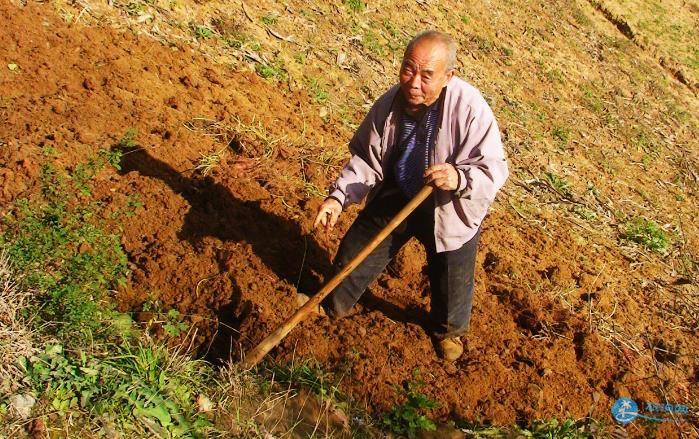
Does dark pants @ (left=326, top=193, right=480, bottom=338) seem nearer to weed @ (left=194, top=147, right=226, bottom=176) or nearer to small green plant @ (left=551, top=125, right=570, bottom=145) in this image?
weed @ (left=194, top=147, right=226, bottom=176)

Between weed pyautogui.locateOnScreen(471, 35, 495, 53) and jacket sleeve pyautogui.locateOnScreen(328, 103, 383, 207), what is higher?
weed pyautogui.locateOnScreen(471, 35, 495, 53)

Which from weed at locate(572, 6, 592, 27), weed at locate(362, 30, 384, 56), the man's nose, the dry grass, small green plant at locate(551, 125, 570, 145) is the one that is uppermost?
weed at locate(572, 6, 592, 27)

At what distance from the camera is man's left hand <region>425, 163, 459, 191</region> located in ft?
9.07

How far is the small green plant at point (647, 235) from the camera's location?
6.27 meters

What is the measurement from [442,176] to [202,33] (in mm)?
3983

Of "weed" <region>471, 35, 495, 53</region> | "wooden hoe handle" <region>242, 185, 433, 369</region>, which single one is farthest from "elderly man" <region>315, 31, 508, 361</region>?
"weed" <region>471, 35, 495, 53</region>

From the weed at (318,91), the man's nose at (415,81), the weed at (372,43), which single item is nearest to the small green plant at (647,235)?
the weed at (318,91)

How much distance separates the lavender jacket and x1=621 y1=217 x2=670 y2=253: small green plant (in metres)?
3.85

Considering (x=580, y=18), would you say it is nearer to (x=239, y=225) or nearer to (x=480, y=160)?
(x=239, y=225)

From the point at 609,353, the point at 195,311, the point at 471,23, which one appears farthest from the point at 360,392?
the point at 471,23

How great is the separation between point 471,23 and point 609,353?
6.66 metres

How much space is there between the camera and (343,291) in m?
3.59

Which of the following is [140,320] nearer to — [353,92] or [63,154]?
[63,154]

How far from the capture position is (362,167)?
3240 millimetres
